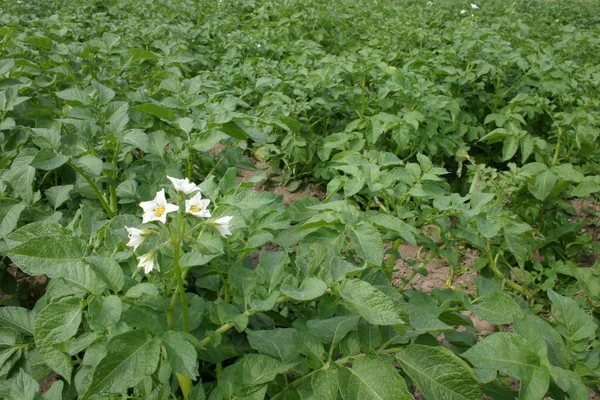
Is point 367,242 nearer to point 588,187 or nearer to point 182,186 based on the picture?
point 182,186

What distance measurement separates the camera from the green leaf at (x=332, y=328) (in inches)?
52.3

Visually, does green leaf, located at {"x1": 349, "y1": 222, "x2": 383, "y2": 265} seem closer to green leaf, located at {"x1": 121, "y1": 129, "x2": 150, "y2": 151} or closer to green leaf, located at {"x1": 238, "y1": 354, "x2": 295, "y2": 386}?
green leaf, located at {"x1": 238, "y1": 354, "x2": 295, "y2": 386}

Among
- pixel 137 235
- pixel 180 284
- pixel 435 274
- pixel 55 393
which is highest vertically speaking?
pixel 137 235

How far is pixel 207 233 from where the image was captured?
1308 mm

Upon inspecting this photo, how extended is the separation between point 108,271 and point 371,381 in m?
0.64

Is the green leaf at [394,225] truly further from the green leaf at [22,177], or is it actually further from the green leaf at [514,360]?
the green leaf at [22,177]

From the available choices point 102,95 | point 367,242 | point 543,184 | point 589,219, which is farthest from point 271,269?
point 589,219

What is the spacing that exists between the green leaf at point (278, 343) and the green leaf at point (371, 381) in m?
0.14

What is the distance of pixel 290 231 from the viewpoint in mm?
1753

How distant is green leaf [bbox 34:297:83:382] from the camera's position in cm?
120

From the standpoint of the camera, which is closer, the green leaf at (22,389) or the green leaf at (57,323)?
the green leaf at (57,323)

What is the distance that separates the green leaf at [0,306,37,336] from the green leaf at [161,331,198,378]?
1.83ft

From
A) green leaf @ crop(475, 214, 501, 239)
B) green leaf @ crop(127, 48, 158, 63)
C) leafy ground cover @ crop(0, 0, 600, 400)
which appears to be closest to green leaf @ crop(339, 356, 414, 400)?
leafy ground cover @ crop(0, 0, 600, 400)

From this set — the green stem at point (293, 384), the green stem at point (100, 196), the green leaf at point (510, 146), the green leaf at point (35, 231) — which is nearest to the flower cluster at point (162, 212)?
the green leaf at point (35, 231)
